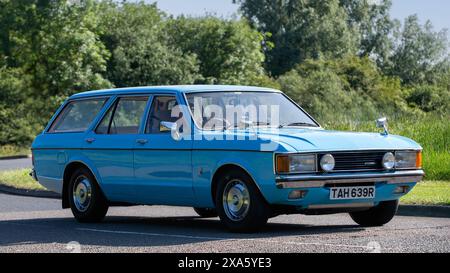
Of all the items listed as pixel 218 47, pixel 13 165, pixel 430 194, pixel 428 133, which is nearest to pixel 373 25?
pixel 218 47

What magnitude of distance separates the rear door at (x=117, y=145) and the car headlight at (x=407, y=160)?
10.9 feet

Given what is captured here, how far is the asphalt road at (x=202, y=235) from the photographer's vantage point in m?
10.1

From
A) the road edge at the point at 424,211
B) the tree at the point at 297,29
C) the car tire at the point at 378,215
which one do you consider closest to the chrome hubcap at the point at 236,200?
the car tire at the point at 378,215

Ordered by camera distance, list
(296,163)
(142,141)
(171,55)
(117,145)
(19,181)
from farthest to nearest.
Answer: (171,55) → (19,181) → (117,145) → (142,141) → (296,163)

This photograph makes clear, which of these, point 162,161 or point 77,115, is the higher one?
point 77,115

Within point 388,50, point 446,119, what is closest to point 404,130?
Answer: point 446,119

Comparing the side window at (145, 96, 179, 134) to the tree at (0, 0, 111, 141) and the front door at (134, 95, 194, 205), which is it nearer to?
→ the front door at (134, 95, 194, 205)

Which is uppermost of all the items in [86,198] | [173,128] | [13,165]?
[173,128]

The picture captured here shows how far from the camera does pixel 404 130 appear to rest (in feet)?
86.3

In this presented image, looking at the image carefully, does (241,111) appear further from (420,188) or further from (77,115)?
(420,188)

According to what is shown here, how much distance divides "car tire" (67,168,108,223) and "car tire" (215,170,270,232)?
2.49m

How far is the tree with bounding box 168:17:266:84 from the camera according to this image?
73250mm

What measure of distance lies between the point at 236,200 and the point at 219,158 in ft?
1.69

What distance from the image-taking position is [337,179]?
11.1m
